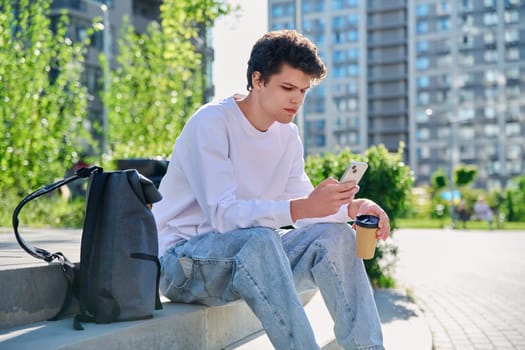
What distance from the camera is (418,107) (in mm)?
89000

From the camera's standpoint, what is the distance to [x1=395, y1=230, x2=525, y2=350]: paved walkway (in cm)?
532

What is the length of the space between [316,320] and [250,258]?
143 centimetres

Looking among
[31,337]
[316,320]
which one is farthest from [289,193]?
[31,337]

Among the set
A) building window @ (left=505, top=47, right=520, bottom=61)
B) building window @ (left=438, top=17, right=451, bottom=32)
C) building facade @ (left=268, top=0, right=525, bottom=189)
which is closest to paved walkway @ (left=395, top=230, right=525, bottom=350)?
building facade @ (left=268, top=0, right=525, bottom=189)

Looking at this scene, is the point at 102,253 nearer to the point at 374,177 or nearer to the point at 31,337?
the point at 31,337

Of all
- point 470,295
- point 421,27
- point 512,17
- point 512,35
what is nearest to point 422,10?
point 421,27

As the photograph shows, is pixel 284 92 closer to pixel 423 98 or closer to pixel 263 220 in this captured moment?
pixel 263 220

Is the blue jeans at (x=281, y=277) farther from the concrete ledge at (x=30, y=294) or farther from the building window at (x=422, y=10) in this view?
the building window at (x=422, y=10)

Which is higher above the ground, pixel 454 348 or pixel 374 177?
pixel 374 177

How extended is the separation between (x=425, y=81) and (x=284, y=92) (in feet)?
288

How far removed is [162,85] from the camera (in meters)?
14.9

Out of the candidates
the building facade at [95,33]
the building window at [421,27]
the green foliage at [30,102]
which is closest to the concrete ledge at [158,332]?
the green foliage at [30,102]

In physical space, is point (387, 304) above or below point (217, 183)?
below

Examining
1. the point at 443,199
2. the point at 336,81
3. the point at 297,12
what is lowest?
the point at 443,199
